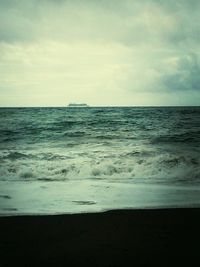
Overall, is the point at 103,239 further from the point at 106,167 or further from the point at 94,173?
the point at 106,167

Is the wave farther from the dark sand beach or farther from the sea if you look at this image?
the dark sand beach

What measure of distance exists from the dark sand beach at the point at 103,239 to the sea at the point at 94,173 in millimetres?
907

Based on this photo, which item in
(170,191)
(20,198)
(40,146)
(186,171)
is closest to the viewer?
(20,198)

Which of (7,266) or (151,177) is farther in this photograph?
(151,177)

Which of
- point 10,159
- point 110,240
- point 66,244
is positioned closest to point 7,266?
point 66,244

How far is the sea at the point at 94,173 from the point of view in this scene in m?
8.06

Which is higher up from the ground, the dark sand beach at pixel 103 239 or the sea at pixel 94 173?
the dark sand beach at pixel 103 239

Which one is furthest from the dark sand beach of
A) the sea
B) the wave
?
the wave

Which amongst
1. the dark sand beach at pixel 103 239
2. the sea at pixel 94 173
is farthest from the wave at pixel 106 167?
the dark sand beach at pixel 103 239

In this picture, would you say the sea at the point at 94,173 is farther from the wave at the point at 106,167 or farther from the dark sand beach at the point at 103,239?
the dark sand beach at the point at 103,239

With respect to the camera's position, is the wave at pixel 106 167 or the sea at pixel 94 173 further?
the wave at pixel 106 167

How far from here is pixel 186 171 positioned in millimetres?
14438

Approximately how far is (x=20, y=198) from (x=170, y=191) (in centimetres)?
359

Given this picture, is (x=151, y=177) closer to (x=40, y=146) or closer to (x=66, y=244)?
(x=66, y=244)
